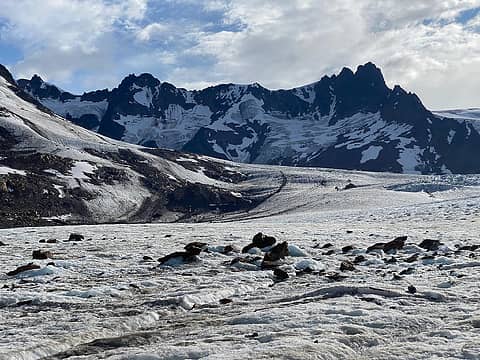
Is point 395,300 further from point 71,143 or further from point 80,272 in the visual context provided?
point 71,143

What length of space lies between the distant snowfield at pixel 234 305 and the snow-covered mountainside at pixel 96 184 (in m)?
88.6

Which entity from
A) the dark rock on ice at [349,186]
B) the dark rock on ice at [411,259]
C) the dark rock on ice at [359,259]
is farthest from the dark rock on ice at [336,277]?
the dark rock on ice at [349,186]

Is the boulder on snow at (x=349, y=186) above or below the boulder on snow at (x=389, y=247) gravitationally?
below

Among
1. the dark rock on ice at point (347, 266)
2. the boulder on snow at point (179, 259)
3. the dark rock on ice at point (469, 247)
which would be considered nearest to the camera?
the dark rock on ice at point (347, 266)

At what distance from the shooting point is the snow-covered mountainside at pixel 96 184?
121000 millimetres

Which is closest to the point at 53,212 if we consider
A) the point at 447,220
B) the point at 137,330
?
the point at 447,220

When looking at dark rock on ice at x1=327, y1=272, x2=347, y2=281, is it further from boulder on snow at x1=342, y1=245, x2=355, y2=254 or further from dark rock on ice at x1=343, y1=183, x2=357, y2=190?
dark rock on ice at x1=343, y1=183, x2=357, y2=190

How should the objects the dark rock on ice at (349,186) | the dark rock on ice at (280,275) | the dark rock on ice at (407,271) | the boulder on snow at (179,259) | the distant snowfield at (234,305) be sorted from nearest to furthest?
the distant snowfield at (234,305) → the dark rock on ice at (280,275) → the dark rock on ice at (407,271) → the boulder on snow at (179,259) → the dark rock on ice at (349,186)

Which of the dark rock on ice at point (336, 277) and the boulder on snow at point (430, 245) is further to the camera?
the boulder on snow at point (430, 245)

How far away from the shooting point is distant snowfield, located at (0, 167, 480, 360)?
1060cm

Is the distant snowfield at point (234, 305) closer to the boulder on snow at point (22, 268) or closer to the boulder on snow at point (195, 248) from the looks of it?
the boulder on snow at point (22, 268)

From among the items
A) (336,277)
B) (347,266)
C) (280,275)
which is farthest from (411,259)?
(280,275)

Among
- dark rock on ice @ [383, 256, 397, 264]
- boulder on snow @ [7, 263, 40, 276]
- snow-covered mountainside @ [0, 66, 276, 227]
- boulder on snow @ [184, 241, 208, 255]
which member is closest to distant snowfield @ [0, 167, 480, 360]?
dark rock on ice @ [383, 256, 397, 264]

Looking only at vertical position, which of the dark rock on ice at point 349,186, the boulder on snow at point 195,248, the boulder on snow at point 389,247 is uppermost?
the boulder on snow at point 195,248
